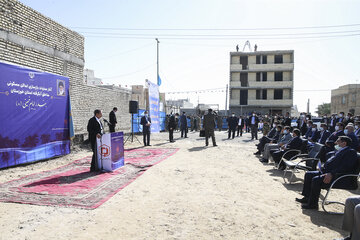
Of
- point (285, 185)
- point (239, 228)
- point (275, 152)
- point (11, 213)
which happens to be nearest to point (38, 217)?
point (11, 213)

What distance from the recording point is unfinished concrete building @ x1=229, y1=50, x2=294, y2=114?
3858cm

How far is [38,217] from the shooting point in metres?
3.78

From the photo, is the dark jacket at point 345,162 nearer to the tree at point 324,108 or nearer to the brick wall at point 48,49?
the brick wall at point 48,49

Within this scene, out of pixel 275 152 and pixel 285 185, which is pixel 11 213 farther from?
pixel 275 152

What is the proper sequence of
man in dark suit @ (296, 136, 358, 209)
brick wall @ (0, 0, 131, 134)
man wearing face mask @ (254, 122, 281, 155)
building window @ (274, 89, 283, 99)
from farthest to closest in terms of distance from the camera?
1. building window @ (274, 89, 283, 99)
2. man wearing face mask @ (254, 122, 281, 155)
3. brick wall @ (0, 0, 131, 134)
4. man in dark suit @ (296, 136, 358, 209)

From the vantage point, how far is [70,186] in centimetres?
546

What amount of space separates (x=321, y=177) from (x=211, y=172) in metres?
3.11

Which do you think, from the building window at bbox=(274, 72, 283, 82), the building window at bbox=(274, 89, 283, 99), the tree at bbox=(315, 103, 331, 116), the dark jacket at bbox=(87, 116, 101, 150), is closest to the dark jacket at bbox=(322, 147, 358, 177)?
the dark jacket at bbox=(87, 116, 101, 150)

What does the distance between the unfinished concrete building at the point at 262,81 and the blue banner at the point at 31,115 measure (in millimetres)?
32166

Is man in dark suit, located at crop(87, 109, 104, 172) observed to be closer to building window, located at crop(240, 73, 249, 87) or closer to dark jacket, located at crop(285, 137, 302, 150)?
dark jacket, located at crop(285, 137, 302, 150)

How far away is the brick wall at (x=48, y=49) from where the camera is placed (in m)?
7.95

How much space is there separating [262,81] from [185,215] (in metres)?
38.4

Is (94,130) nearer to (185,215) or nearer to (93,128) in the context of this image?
(93,128)

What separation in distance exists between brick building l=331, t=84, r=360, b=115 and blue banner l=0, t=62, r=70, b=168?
49.2 m
